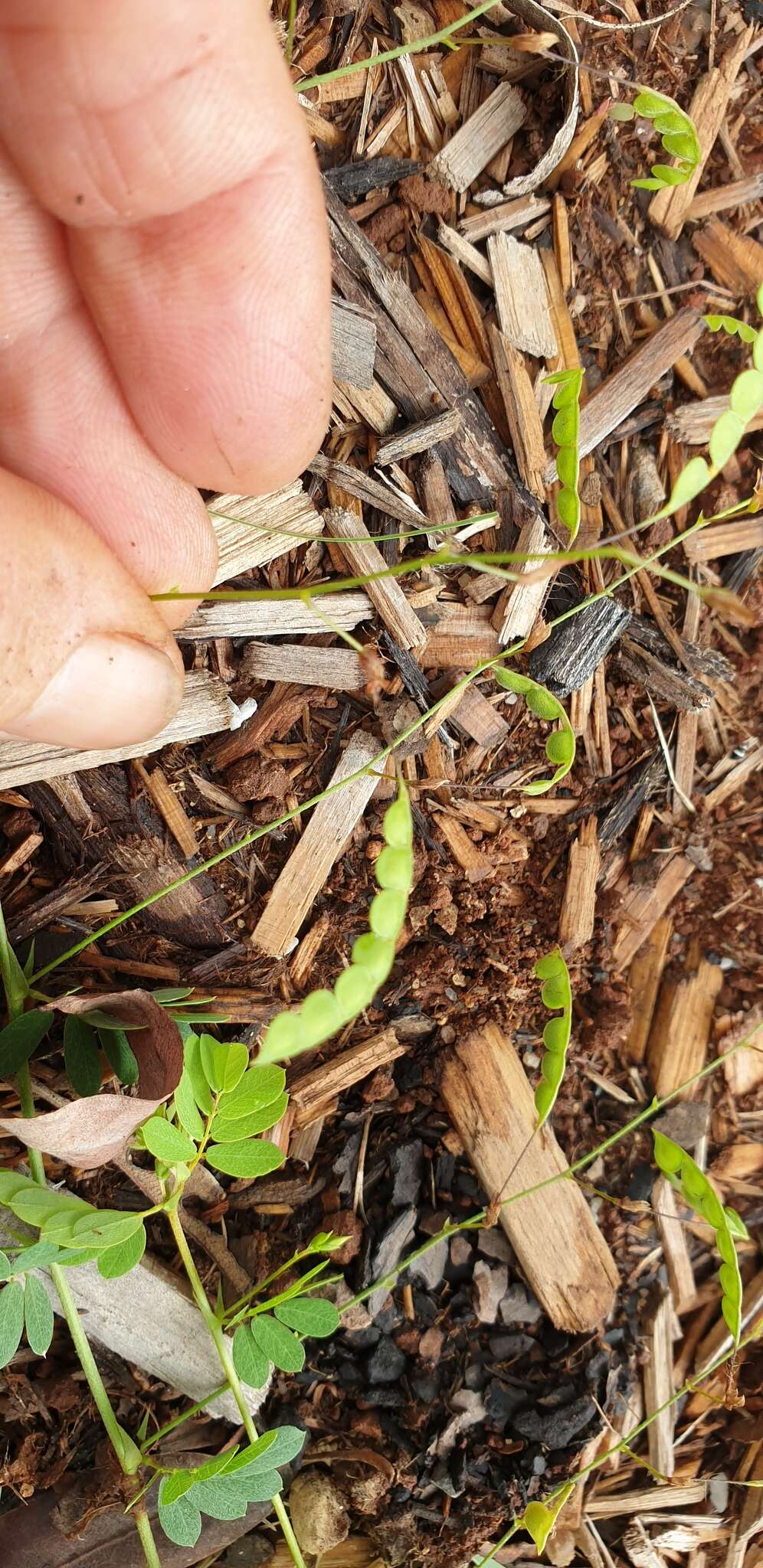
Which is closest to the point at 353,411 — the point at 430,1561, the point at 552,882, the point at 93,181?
the point at 93,181

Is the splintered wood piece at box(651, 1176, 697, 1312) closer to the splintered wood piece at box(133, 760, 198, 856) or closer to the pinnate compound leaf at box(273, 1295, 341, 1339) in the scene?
the pinnate compound leaf at box(273, 1295, 341, 1339)

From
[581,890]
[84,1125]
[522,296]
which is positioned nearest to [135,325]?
[522,296]

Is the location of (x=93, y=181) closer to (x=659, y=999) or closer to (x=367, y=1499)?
(x=659, y=999)

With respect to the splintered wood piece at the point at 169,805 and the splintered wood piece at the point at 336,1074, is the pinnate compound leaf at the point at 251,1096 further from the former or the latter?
the splintered wood piece at the point at 169,805

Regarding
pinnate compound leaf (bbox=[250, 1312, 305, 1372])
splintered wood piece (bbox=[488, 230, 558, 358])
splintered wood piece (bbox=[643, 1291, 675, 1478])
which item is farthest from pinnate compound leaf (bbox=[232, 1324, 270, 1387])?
splintered wood piece (bbox=[488, 230, 558, 358])

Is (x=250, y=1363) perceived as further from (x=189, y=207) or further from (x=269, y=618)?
(x=189, y=207)

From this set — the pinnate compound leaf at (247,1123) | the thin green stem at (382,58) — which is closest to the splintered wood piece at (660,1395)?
the pinnate compound leaf at (247,1123)
